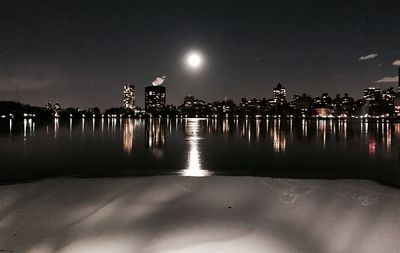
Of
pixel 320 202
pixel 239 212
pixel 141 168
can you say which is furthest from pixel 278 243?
pixel 141 168

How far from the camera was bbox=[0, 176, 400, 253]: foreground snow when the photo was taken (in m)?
5.75

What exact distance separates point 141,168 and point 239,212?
12.0 meters

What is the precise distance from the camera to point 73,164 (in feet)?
68.4

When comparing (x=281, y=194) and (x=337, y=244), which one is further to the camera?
(x=281, y=194)

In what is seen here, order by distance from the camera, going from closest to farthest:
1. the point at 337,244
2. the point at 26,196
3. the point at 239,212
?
the point at 337,244, the point at 239,212, the point at 26,196

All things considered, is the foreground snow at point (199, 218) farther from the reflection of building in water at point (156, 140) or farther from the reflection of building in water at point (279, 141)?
the reflection of building in water at point (279, 141)

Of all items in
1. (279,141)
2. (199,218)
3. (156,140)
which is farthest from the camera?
(156,140)

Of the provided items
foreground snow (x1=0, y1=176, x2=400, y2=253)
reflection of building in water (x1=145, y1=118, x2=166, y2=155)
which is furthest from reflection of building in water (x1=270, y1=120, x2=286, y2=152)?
foreground snow (x1=0, y1=176, x2=400, y2=253)

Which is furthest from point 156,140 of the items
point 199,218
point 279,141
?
point 199,218

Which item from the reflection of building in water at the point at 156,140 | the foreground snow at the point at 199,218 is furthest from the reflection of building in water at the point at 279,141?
the foreground snow at the point at 199,218

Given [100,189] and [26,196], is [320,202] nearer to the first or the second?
[100,189]

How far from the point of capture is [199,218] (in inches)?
274

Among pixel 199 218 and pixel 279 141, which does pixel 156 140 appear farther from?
pixel 199 218

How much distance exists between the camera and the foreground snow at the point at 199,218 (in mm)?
5750
